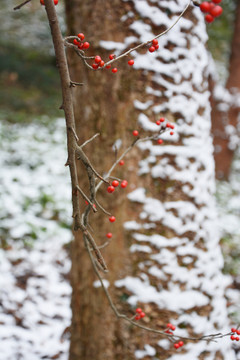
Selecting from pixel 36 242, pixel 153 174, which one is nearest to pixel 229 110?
pixel 36 242

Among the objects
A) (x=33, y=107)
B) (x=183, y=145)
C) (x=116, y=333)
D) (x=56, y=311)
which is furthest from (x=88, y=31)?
(x=33, y=107)

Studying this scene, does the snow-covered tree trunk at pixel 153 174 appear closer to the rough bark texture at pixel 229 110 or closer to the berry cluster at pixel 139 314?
the berry cluster at pixel 139 314

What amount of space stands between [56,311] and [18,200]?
1.61m

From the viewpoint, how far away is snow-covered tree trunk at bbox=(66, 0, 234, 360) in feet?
4.40

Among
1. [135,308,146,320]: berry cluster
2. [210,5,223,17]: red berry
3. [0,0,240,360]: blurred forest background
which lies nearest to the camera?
[210,5,223,17]: red berry

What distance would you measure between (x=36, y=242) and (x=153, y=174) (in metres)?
2.13

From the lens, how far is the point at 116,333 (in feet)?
4.65

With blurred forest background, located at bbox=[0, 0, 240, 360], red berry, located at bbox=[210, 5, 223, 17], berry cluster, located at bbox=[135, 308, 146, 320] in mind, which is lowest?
berry cluster, located at bbox=[135, 308, 146, 320]

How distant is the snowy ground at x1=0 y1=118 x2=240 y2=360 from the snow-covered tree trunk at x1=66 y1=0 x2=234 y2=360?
94 cm

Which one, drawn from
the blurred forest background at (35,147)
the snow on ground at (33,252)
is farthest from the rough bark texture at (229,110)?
the snow on ground at (33,252)

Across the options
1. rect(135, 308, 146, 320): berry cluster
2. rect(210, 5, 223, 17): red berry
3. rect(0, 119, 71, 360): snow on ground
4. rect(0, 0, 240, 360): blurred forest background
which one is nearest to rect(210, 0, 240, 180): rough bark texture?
rect(0, 0, 240, 360): blurred forest background

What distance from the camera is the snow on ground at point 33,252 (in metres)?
2.17

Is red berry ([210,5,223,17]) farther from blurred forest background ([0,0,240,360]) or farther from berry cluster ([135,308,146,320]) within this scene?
blurred forest background ([0,0,240,360])

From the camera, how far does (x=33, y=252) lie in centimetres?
305
